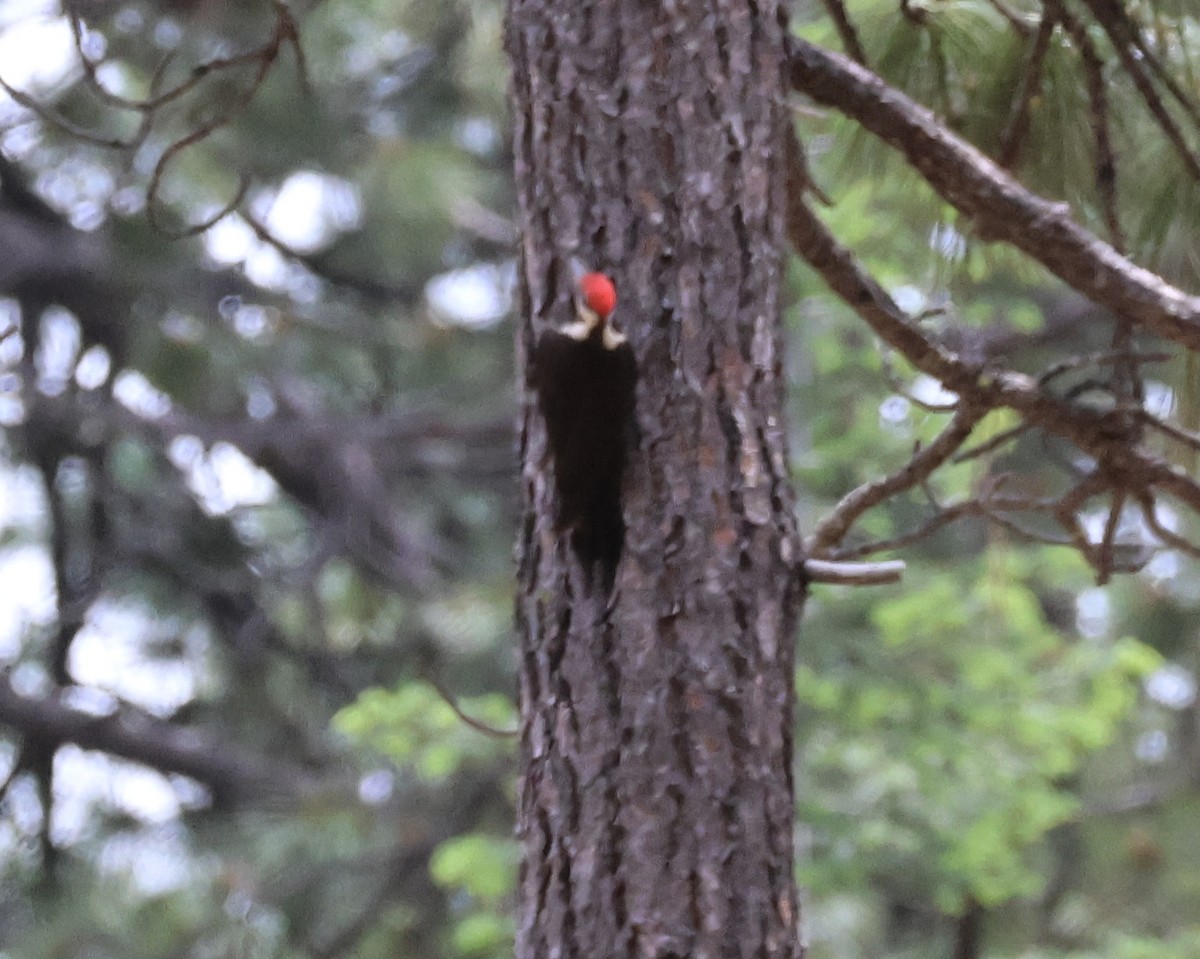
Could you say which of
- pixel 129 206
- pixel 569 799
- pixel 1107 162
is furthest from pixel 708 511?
pixel 129 206

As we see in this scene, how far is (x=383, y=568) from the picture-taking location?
21.5ft

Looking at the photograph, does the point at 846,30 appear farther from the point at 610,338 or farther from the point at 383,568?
the point at 383,568

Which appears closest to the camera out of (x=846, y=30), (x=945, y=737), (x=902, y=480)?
(x=902, y=480)

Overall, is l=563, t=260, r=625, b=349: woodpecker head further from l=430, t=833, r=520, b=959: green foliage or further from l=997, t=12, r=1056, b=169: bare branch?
l=430, t=833, r=520, b=959: green foliage

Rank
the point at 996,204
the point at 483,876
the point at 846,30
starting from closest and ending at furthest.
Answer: the point at 996,204, the point at 846,30, the point at 483,876

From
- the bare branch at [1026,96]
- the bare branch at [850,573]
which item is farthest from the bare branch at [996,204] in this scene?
the bare branch at [850,573]

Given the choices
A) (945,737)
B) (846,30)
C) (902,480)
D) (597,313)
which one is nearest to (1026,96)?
(846,30)

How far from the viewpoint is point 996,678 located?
4660 mm

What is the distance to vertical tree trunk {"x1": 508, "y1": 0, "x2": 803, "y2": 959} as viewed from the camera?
1.86 metres

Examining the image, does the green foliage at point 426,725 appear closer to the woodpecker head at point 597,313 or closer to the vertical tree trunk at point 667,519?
the vertical tree trunk at point 667,519

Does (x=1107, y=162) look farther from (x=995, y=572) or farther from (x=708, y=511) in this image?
(x=995, y=572)

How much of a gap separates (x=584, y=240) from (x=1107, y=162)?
1039 millimetres

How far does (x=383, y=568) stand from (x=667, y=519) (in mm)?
4718

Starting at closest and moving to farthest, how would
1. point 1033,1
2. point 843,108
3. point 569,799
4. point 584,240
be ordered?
point 569,799 → point 584,240 → point 843,108 → point 1033,1
